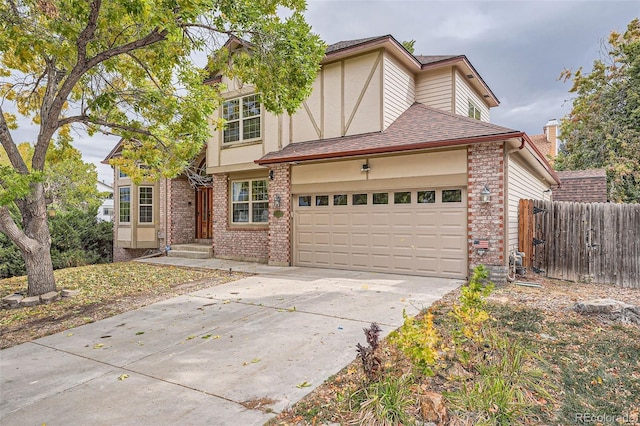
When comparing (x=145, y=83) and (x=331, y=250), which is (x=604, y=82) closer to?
(x=331, y=250)

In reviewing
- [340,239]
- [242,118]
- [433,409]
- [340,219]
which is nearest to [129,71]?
[242,118]

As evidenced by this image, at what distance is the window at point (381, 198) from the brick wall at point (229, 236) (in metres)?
4.14

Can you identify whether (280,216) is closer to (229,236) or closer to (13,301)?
(229,236)

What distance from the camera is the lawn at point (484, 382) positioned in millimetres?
2918

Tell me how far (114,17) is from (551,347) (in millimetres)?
7675

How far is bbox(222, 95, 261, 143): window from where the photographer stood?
12.5m

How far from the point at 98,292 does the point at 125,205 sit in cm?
892

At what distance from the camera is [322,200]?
35.3ft

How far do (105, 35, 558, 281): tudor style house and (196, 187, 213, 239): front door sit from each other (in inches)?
20.2

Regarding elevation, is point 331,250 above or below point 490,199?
below

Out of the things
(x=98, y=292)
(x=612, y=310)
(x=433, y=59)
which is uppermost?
(x=433, y=59)

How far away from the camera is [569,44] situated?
655 inches

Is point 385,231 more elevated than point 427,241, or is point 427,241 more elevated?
point 385,231

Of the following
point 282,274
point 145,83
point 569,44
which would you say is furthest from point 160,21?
point 569,44
